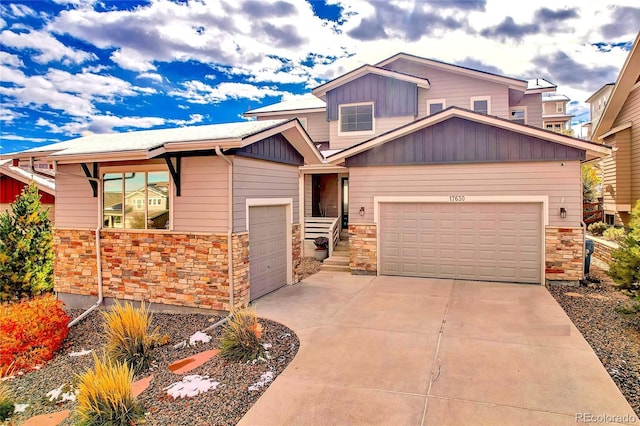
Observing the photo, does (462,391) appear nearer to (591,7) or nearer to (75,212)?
(75,212)

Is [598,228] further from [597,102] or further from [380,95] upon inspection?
[597,102]

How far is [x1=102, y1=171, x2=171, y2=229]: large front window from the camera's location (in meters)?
8.08

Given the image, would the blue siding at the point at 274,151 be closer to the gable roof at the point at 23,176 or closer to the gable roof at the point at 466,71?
the gable roof at the point at 466,71

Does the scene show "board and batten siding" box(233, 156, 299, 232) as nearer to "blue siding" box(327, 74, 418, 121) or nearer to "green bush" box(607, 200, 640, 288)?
"blue siding" box(327, 74, 418, 121)

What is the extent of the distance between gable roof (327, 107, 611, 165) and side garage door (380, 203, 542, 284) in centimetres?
174

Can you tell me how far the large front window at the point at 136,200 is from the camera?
808cm

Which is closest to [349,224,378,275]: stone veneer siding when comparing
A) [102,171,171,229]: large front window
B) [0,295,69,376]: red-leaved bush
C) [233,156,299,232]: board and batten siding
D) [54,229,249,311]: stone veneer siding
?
[233,156,299,232]: board and batten siding

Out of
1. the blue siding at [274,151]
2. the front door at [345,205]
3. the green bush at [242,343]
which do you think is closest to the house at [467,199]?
the blue siding at [274,151]

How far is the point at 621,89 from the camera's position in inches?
580

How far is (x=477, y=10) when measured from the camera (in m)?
10.3

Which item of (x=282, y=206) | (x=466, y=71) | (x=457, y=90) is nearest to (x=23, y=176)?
(x=282, y=206)

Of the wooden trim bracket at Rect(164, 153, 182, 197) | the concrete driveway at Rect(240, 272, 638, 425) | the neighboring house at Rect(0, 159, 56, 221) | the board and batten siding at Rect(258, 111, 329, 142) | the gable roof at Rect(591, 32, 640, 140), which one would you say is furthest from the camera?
the board and batten siding at Rect(258, 111, 329, 142)

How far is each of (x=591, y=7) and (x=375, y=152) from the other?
756cm

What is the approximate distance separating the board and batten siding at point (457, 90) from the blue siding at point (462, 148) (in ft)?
17.2
